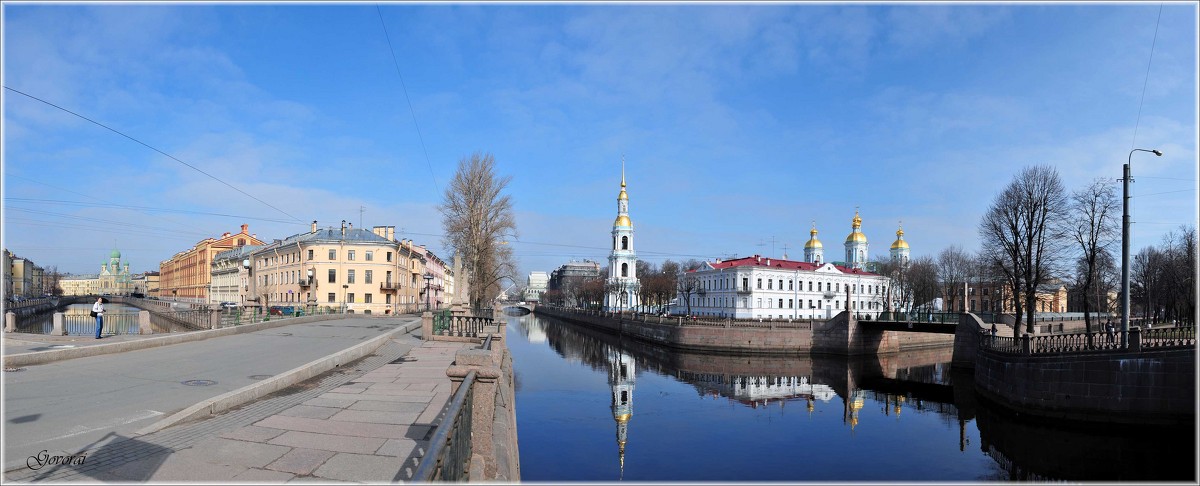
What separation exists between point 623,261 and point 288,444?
10178 cm

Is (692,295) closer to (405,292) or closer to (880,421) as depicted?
(405,292)

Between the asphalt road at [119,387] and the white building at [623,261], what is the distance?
279 ft

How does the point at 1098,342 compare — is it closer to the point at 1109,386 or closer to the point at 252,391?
the point at 1109,386

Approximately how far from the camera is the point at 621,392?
101 feet

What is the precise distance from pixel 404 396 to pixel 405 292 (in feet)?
204

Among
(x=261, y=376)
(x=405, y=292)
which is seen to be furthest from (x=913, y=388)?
(x=405, y=292)

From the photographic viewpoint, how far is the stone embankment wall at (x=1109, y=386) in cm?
2002

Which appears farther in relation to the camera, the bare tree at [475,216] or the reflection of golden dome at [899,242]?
the reflection of golden dome at [899,242]

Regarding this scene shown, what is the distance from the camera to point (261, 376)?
595 inches

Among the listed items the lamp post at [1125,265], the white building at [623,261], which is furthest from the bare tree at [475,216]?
the white building at [623,261]

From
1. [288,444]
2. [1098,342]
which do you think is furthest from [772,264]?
[288,444]

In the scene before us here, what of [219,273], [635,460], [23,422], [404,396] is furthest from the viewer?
[219,273]

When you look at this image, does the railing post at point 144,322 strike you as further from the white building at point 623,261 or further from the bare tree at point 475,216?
the white building at point 623,261

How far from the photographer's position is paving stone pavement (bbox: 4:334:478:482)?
23.8 ft
